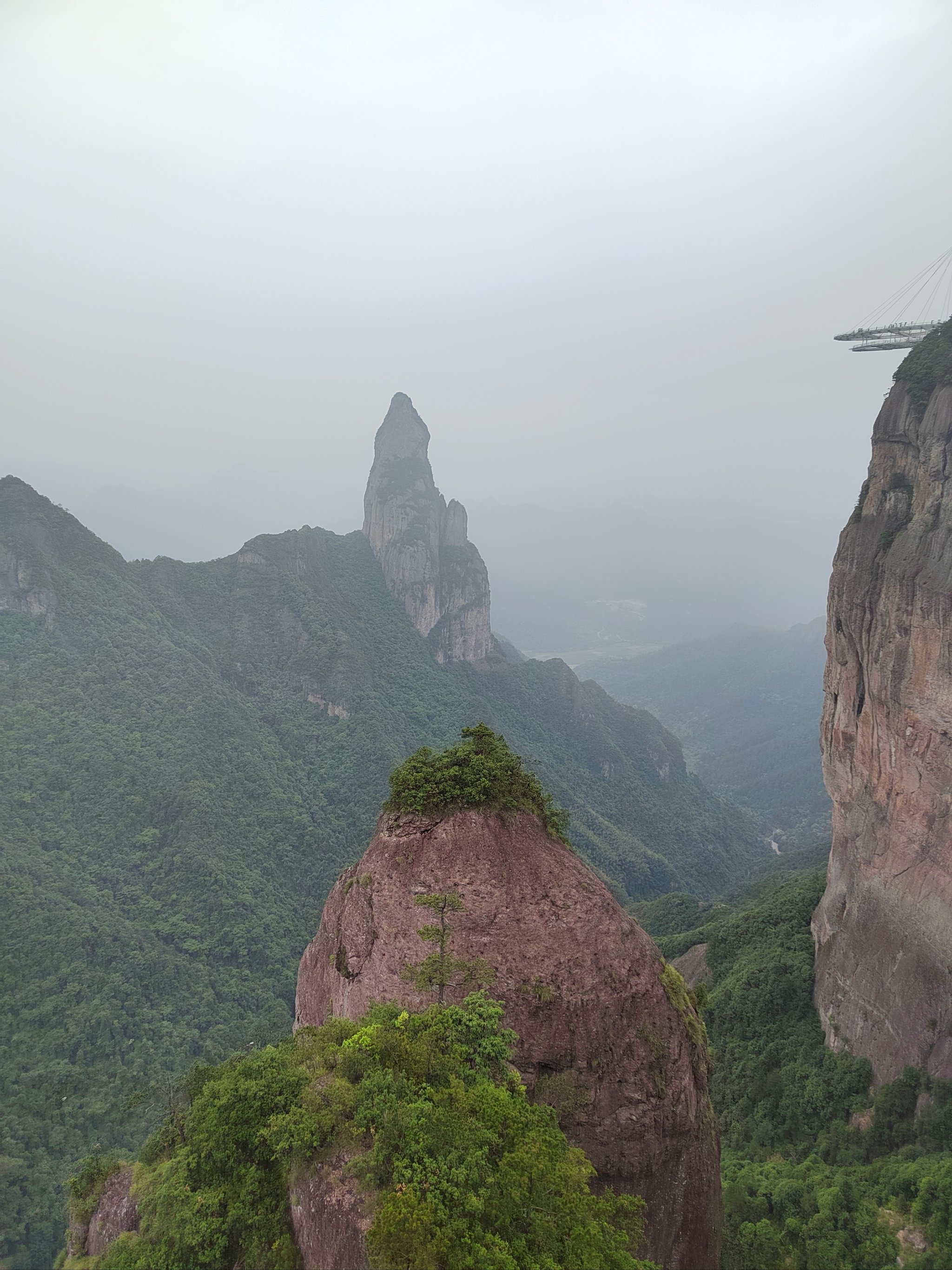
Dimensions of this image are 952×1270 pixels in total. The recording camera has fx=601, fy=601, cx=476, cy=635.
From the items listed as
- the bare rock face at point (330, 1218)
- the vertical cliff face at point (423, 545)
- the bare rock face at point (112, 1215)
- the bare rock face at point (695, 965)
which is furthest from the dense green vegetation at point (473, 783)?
the vertical cliff face at point (423, 545)

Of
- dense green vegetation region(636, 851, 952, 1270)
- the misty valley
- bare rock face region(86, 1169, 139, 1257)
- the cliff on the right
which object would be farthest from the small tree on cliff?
the cliff on the right

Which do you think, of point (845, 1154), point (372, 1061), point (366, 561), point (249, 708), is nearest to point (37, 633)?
point (249, 708)

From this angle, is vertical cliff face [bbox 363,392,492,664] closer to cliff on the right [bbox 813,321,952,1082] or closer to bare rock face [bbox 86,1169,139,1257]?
cliff on the right [bbox 813,321,952,1082]

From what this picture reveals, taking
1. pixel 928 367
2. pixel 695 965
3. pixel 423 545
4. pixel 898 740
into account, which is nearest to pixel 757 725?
pixel 423 545

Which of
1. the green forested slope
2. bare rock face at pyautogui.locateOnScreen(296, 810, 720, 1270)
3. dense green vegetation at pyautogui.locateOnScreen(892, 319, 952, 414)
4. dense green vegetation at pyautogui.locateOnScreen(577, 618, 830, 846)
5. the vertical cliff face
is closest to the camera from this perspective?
bare rock face at pyautogui.locateOnScreen(296, 810, 720, 1270)

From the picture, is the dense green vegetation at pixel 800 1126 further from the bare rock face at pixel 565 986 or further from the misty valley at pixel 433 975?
the bare rock face at pixel 565 986
